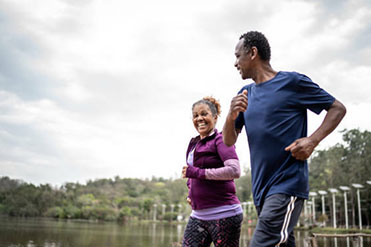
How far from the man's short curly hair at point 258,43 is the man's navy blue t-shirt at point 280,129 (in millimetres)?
213

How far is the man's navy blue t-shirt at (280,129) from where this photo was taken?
5.93 feet

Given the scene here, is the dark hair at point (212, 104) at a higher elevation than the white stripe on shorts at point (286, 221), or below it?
higher

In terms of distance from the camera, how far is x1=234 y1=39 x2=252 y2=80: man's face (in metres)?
2.13

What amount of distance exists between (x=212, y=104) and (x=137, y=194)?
68.0m

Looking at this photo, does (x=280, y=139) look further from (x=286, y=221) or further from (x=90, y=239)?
(x=90, y=239)

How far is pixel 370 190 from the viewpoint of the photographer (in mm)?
35562

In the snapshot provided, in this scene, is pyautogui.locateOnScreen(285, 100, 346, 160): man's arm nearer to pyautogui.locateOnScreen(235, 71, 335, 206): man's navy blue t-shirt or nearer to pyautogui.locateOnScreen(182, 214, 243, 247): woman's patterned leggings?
pyautogui.locateOnScreen(235, 71, 335, 206): man's navy blue t-shirt

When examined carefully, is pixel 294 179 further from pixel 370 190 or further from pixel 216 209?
pixel 370 190

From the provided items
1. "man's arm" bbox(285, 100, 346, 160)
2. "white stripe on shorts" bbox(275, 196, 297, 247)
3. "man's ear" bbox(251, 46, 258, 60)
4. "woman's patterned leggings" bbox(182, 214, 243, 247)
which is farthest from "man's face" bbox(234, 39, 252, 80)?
"woman's patterned leggings" bbox(182, 214, 243, 247)

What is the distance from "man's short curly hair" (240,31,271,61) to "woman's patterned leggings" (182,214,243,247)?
4.07 feet

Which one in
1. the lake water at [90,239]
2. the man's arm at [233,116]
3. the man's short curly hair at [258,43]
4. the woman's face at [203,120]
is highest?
the man's short curly hair at [258,43]

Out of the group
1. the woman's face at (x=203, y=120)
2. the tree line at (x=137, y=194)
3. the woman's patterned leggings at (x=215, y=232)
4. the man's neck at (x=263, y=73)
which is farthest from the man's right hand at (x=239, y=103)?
the tree line at (x=137, y=194)

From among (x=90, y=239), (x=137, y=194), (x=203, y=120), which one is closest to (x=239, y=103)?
(x=203, y=120)

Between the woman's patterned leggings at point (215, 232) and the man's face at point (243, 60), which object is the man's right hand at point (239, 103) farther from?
the woman's patterned leggings at point (215, 232)
